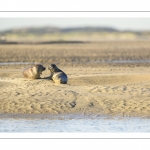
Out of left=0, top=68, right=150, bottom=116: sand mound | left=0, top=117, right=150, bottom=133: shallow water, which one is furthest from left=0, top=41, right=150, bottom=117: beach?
left=0, top=117, right=150, bottom=133: shallow water

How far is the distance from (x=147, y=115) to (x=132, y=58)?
17024 millimetres

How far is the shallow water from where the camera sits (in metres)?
10.8

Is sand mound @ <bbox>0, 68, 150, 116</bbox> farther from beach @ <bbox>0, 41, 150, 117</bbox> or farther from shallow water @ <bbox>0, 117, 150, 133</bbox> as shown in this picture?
shallow water @ <bbox>0, 117, 150, 133</bbox>

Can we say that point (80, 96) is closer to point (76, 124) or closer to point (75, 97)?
point (75, 97)

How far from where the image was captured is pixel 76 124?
11297 mm

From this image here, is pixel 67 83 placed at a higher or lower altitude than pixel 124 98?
higher

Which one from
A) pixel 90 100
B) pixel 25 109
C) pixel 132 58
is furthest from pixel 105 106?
pixel 132 58

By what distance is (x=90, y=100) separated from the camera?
13258 millimetres

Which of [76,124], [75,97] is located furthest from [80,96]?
[76,124]

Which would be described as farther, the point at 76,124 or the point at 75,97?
the point at 75,97

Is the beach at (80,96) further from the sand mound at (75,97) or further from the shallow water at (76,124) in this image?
the shallow water at (76,124)

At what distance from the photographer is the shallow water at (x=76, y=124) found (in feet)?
35.4
